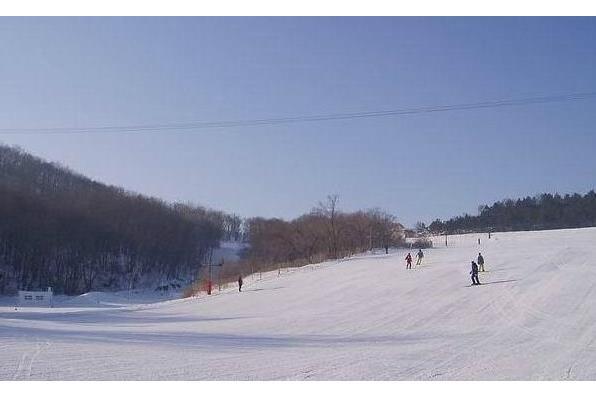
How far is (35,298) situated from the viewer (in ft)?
219

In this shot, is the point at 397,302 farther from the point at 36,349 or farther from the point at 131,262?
the point at 131,262

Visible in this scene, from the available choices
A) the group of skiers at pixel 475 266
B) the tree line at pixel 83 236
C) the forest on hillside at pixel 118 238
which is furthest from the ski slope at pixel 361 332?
the tree line at pixel 83 236

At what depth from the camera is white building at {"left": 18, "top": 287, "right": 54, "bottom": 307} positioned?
208ft

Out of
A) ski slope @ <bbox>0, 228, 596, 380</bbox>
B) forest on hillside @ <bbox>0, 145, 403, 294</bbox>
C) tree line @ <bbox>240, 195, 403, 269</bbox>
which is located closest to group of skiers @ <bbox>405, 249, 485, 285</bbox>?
ski slope @ <bbox>0, 228, 596, 380</bbox>

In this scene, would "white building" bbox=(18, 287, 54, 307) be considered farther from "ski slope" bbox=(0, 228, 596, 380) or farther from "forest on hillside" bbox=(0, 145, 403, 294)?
"ski slope" bbox=(0, 228, 596, 380)

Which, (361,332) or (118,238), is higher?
(118,238)

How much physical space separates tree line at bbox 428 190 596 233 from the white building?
230ft

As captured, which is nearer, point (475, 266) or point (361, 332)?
point (361, 332)

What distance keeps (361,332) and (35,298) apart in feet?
178

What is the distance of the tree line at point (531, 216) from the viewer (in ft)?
347

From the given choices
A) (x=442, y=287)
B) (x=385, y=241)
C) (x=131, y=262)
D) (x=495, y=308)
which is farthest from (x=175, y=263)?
(x=495, y=308)

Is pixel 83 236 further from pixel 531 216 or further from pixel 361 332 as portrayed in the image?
pixel 361 332

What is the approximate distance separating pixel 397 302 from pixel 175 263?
313 feet

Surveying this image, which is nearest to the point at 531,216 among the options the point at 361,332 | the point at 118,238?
the point at 118,238
